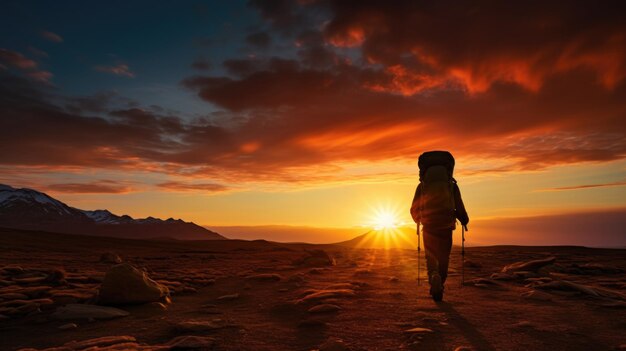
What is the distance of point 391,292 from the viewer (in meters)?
11.4

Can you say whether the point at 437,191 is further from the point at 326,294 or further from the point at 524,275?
the point at 524,275

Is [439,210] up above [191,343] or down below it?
above

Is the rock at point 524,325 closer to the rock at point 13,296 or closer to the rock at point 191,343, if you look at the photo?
the rock at point 191,343

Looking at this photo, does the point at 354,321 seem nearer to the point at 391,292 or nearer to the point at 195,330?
the point at 195,330

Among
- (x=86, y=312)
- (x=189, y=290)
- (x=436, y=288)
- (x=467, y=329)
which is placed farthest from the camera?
(x=189, y=290)

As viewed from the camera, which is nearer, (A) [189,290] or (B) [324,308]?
(B) [324,308]

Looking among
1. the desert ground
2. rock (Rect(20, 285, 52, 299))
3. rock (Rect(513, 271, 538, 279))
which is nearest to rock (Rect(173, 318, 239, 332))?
the desert ground

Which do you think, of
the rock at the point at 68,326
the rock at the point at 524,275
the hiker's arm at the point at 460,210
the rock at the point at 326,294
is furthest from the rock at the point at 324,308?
the rock at the point at 524,275

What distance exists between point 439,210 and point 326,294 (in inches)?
153

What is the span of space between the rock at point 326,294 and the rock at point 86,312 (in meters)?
4.34

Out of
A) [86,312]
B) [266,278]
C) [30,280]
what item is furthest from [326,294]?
[30,280]

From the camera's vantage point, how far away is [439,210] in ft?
35.0

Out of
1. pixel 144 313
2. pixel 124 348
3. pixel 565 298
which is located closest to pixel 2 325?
pixel 144 313

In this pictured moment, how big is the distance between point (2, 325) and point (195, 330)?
468 centimetres
